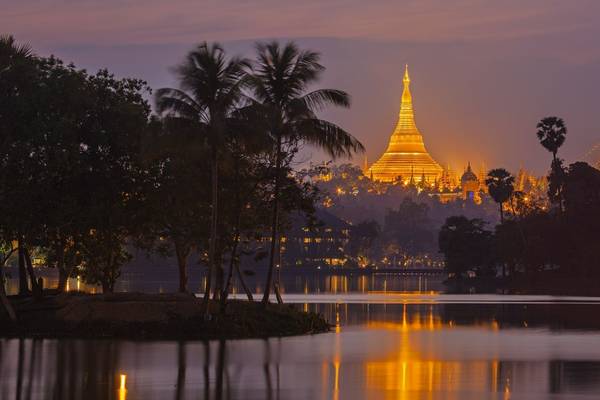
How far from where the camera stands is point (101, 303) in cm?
5466

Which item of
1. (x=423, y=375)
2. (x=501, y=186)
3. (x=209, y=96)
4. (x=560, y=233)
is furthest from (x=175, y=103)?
(x=501, y=186)

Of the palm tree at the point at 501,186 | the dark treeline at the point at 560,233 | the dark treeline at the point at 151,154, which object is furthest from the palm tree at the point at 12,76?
the palm tree at the point at 501,186

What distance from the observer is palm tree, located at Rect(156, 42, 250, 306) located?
5338cm

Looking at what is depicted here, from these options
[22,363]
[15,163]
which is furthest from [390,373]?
[15,163]

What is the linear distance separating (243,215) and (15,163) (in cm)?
1151

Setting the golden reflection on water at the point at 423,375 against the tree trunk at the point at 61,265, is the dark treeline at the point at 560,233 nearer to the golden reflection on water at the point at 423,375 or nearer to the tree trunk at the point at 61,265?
the tree trunk at the point at 61,265

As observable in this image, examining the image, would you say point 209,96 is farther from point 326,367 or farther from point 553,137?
point 553,137

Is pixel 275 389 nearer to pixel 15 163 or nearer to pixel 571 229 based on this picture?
pixel 15 163

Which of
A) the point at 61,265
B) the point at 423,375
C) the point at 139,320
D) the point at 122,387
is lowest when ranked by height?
the point at 122,387

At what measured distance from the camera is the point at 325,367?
4084cm

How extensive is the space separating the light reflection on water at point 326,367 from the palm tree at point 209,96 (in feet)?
25.4

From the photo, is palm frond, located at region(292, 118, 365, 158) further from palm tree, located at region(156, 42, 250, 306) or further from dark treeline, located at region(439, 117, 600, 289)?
dark treeline, located at region(439, 117, 600, 289)

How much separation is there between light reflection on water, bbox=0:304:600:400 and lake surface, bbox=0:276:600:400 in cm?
3

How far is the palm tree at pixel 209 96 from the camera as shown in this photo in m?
53.4
